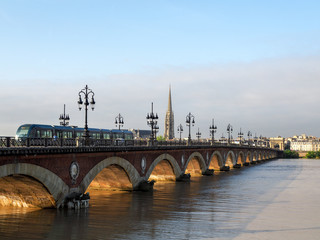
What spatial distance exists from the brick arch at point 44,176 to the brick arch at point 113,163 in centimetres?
242

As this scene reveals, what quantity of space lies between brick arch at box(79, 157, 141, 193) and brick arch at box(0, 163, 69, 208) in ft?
7.94

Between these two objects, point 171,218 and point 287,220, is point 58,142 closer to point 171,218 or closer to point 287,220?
point 171,218

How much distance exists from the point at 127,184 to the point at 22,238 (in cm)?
1922

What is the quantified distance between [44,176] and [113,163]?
33.0 feet

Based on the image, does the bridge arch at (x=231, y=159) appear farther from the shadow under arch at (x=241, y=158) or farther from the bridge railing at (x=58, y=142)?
the bridge railing at (x=58, y=142)

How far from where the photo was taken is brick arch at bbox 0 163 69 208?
24141 mm

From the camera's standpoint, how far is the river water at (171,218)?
78.6 feet

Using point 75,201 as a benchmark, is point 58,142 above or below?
above

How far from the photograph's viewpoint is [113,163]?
3659 centimetres

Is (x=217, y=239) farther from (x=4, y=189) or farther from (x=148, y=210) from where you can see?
(x=4, y=189)

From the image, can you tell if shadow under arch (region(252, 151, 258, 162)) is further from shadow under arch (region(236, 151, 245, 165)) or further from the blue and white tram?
the blue and white tram

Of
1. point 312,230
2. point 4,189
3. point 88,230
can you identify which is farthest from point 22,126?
point 312,230

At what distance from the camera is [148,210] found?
32.2 meters

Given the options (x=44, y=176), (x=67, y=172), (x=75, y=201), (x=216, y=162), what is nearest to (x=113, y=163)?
(x=75, y=201)
